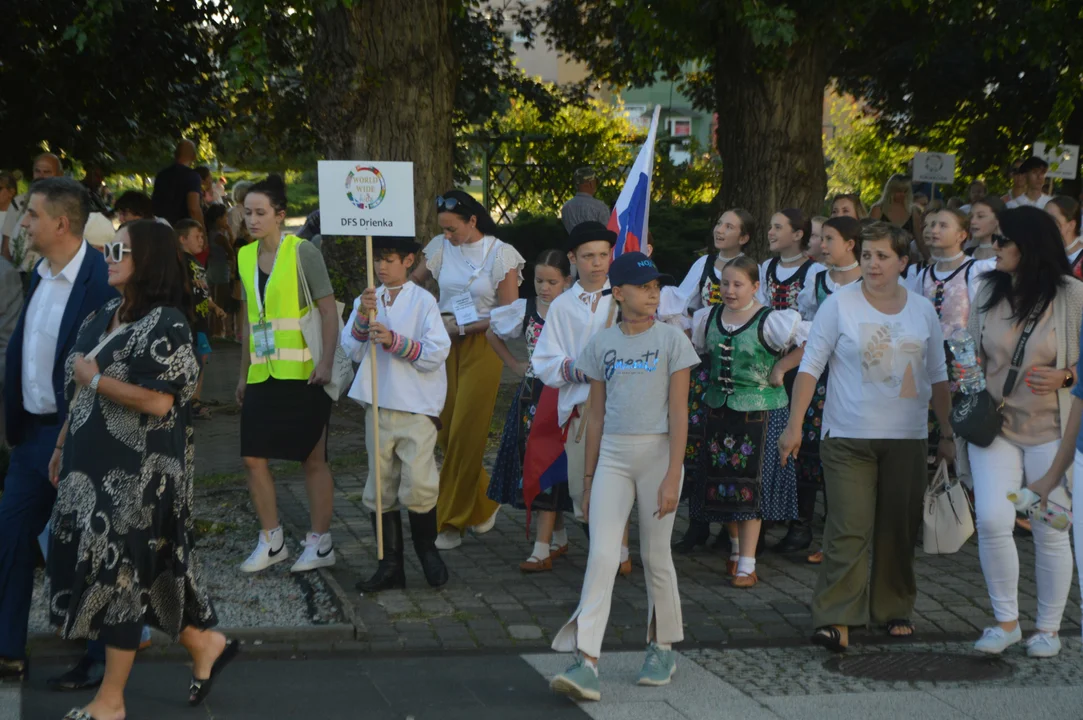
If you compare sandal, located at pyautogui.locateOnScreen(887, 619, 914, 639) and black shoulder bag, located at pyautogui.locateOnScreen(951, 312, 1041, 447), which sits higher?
black shoulder bag, located at pyautogui.locateOnScreen(951, 312, 1041, 447)

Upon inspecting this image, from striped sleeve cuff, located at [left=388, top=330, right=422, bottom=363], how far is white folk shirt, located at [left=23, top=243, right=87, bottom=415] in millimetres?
1739

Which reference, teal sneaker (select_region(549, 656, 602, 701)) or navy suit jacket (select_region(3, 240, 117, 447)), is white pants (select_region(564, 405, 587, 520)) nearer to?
teal sneaker (select_region(549, 656, 602, 701))

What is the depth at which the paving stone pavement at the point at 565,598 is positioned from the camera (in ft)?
21.6

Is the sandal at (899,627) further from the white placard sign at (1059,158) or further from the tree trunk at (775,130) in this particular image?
the white placard sign at (1059,158)

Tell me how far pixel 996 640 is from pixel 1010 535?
469mm

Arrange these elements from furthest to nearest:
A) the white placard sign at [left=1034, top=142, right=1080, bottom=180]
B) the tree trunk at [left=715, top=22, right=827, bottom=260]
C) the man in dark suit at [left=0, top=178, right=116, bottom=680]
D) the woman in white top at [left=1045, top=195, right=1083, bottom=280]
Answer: the white placard sign at [left=1034, top=142, right=1080, bottom=180], the tree trunk at [left=715, top=22, right=827, bottom=260], the woman in white top at [left=1045, top=195, right=1083, bottom=280], the man in dark suit at [left=0, top=178, right=116, bottom=680]

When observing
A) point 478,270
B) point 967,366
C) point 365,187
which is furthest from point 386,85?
point 967,366

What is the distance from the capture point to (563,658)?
6215mm

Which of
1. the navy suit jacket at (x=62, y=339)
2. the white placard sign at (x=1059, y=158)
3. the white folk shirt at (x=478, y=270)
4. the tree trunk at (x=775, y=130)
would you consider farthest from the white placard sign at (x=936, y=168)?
the navy suit jacket at (x=62, y=339)

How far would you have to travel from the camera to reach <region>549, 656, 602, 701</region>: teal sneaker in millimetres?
5500

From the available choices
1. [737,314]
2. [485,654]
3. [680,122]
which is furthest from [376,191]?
[680,122]

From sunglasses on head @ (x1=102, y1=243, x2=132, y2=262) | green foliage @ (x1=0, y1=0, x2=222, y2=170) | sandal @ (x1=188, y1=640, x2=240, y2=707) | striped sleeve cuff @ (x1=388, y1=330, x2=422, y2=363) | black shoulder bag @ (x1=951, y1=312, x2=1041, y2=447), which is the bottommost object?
sandal @ (x1=188, y1=640, x2=240, y2=707)

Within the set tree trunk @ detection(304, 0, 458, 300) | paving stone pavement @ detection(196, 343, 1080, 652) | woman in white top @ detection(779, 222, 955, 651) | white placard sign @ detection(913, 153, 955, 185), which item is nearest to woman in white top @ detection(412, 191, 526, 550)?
paving stone pavement @ detection(196, 343, 1080, 652)

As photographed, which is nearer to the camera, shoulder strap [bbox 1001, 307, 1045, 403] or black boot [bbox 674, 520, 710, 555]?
shoulder strap [bbox 1001, 307, 1045, 403]
